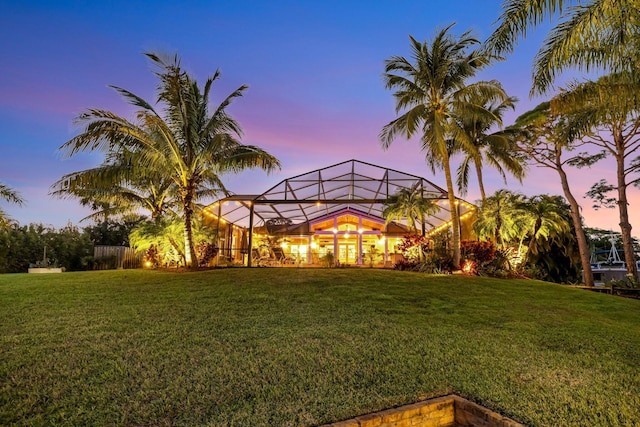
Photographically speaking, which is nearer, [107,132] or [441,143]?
[107,132]

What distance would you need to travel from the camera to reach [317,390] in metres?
3.19

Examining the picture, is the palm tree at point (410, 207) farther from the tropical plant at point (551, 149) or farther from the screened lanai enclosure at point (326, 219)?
the tropical plant at point (551, 149)

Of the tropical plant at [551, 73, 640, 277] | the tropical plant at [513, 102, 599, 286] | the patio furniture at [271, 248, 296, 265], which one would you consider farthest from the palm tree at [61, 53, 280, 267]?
the tropical plant at [513, 102, 599, 286]

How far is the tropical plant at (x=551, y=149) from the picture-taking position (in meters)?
14.4

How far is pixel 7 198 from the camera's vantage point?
12.1 metres

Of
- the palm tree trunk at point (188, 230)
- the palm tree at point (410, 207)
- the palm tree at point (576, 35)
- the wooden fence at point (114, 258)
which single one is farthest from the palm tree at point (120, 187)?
the palm tree at point (576, 35)

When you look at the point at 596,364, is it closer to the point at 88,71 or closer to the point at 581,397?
the point at 581,397

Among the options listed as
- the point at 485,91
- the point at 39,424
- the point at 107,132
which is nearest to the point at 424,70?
the point at 485,91

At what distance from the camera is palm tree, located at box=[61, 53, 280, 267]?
34.4ft

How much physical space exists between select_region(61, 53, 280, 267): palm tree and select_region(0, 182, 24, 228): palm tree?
3.97 metres

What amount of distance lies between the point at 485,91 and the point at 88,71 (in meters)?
13.5

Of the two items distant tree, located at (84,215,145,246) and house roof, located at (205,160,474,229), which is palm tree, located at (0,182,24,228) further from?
distant tree, located at (84,215,145,246)

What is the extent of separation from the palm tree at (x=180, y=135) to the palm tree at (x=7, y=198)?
13.0 feet

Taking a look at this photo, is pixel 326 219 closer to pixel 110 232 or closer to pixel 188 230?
pixel 188 230
